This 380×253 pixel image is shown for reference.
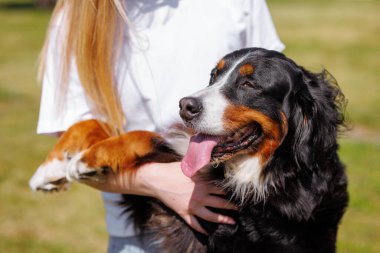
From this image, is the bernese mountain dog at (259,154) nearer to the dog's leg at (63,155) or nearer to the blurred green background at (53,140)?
the dog's leg at (63,155)

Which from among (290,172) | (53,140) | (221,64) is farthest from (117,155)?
(53,140)

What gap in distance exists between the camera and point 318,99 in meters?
2.88

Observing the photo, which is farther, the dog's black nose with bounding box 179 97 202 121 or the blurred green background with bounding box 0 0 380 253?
the blurred green background with bounding box 0 0 380 253

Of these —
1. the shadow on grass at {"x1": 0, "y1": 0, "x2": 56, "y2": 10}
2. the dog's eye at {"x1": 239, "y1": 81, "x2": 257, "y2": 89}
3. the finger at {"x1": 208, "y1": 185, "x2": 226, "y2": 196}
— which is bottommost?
the shadow on grass at {"x1": 0, "y1": 0, "x2": 56, "y2": 10}

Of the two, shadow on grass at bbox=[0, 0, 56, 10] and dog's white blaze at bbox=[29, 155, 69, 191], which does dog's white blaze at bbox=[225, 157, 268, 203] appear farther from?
shadow on grass at bbox=[0, 0, 56, 10]

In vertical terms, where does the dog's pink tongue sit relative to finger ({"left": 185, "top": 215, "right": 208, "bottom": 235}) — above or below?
above

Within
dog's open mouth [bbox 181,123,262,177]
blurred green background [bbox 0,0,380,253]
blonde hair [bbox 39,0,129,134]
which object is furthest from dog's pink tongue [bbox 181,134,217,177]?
blurred green background [bbox 0,0,380,253]

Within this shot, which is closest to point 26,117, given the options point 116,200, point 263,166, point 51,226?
point 51,226

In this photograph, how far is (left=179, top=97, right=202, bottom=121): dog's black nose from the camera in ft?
8.85

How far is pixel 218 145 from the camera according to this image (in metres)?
2.79

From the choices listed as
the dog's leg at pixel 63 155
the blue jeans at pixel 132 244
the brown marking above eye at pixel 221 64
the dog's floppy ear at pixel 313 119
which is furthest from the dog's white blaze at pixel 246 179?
the dog's leg at pixel 63 155

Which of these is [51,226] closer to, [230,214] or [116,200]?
[116,200]

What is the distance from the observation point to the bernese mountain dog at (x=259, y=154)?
9.15 feet

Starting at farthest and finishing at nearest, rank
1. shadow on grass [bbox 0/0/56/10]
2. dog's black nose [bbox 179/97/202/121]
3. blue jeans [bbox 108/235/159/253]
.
A: shadow on grass [bbox 0/0/56/10], blue jeans [bbox 108/235/159/253], dog's black nose [bbox 179/97/202/121]
